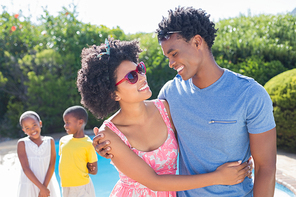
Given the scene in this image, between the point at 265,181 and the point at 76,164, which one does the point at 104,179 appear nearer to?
the point at 76,164

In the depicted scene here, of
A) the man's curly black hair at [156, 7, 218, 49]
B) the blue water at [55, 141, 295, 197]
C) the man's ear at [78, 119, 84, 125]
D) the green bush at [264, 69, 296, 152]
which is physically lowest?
the blue water at [55, 141, 295, 197]

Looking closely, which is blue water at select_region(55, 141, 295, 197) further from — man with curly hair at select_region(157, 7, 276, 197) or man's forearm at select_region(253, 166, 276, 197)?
man's forearm at select_region(253, 166, 276, 197)

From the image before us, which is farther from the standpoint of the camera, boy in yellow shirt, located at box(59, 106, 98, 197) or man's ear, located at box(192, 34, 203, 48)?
boy in yellow shirt, located at box(59, 106, 98, 197)

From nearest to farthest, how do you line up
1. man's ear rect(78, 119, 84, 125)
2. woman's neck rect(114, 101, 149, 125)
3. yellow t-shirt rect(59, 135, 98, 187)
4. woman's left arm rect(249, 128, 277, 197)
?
woman's left arm rect(249, 128, 277, 197)
woman's neck rect(114, 101, 149, 125)
yellow t-shirt rect(59, 135, 98, 187)
man's ear rect(78, 119, 84, 125)

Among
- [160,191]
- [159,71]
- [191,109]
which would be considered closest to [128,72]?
[191,109]

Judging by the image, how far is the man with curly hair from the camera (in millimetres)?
2020

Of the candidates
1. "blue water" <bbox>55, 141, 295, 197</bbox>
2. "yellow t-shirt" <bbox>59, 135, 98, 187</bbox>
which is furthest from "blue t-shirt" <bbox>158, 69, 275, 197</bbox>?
"blue water" <bbox>55, 141, 295, 197</bbox>

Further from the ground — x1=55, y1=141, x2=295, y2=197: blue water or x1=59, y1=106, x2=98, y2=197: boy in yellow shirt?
x1=59, y1=106, x2=98, y2=197: boy in yellow shirt

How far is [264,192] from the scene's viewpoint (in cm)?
205

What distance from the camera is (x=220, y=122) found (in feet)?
6.95

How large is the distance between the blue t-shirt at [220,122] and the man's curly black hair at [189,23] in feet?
1.40

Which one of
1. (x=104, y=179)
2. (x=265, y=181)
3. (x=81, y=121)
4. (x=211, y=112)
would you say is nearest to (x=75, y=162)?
(x=81, y=121)

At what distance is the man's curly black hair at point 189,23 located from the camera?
91.0 inches

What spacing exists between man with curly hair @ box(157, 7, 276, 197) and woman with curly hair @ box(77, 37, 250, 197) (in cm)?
17
